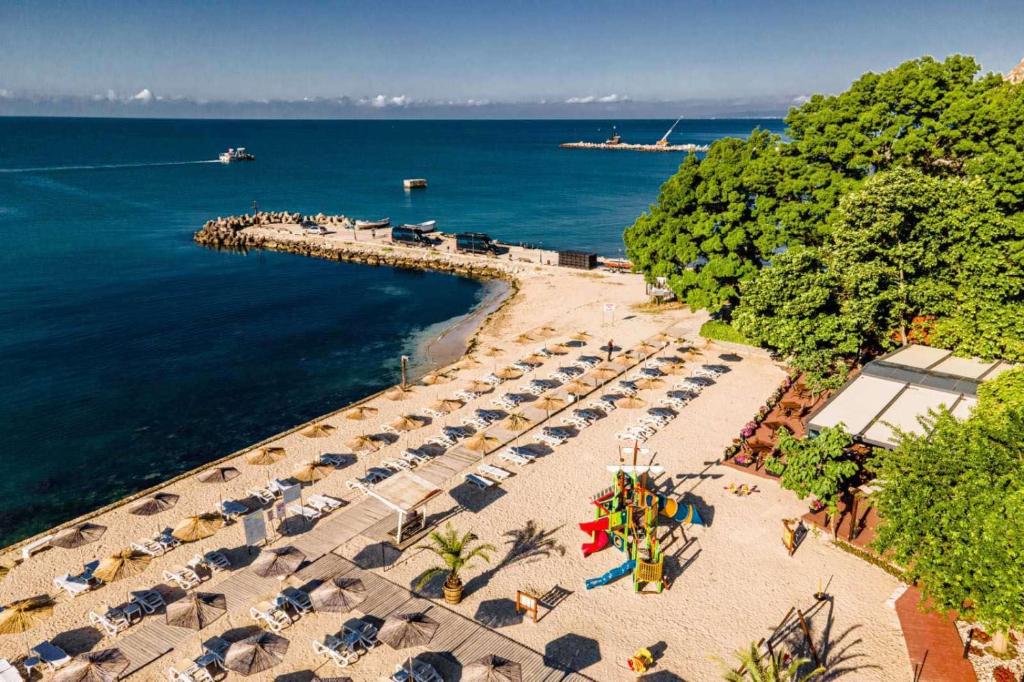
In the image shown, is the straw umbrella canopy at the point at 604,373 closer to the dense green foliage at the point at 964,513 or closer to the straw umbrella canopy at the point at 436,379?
the straw umbrella canopy at the point at 436,379

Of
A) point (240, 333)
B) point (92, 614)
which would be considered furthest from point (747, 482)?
point (240, 333)

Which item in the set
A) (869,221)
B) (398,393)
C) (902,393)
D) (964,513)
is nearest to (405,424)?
(398,393)

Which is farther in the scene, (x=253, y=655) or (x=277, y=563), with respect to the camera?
(x=277, y=563)

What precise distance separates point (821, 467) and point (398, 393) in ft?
82.3

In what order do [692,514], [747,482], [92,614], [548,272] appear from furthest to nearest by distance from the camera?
[548,272], [747,482], [692,514], [92,614]

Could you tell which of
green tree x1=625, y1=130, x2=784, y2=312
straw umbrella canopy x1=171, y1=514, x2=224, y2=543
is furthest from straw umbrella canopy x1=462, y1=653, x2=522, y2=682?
green tree x1=625, y1=130, x2=784, y2=312

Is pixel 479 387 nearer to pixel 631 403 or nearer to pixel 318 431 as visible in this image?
pixel 631 403

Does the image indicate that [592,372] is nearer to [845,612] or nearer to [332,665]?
[845,612]

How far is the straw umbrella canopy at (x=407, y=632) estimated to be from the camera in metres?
19.1

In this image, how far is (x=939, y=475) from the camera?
19.9 m

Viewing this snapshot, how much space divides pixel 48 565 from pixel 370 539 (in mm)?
12954

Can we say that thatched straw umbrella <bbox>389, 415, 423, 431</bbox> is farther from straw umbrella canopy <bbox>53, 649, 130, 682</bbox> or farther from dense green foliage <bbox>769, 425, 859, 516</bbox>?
dense green foliage <bbox>769, 425, 859, 516</bbox>

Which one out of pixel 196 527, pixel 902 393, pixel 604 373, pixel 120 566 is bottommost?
pixel 120 566

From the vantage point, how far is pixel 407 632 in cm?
1925
